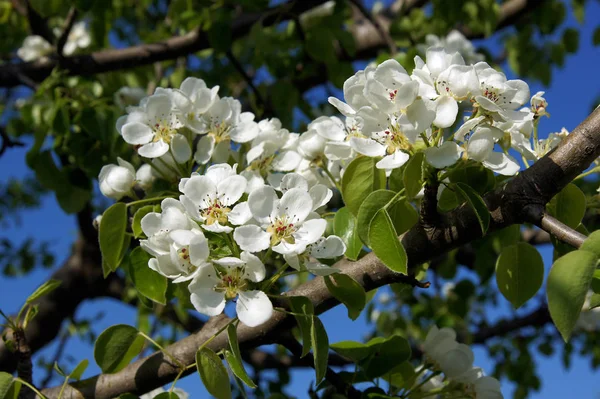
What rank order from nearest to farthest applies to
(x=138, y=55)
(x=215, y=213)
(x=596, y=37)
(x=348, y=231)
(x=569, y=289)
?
(x=569, y=289), (x=215, y=213), (x=348, y=231), (x=138, y=55), (x=596, y=37)

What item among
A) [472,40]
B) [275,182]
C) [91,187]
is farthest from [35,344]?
[472,40]

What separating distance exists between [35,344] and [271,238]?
2546mm

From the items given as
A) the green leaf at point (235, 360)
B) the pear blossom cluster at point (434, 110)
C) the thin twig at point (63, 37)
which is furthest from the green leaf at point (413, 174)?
the thin twig at point (63, 37)

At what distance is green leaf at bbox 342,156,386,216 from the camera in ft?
3.93

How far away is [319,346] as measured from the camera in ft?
3.61

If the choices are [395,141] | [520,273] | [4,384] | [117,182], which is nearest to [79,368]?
[4,384]

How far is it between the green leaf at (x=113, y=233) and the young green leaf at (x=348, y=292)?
0.46m

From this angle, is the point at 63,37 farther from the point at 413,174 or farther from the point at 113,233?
the point at 413,174

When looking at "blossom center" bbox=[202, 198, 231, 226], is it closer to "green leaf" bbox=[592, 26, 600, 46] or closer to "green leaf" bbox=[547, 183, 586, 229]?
"green leaf" bbox=[547, 183, 586, 229]

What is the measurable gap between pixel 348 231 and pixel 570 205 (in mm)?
459

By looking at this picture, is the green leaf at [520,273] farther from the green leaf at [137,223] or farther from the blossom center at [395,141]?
the green leaf at [137,223]

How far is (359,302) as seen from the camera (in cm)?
120

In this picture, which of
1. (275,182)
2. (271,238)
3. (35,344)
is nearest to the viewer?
(271,238)

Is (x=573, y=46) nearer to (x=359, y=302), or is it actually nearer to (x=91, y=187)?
(x=91, y=187)
